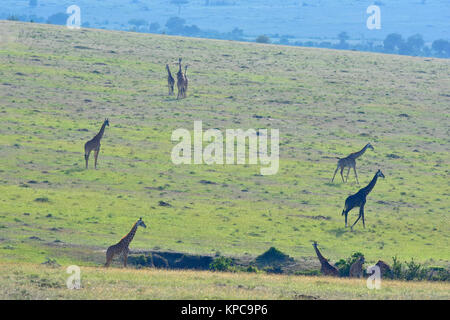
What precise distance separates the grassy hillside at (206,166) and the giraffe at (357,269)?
3.17m

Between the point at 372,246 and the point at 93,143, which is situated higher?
the point at 93,143

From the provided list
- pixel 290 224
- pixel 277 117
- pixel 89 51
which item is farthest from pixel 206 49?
pixel 290 224

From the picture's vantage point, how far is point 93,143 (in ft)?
98.2

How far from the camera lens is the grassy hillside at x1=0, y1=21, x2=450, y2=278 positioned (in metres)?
24.1

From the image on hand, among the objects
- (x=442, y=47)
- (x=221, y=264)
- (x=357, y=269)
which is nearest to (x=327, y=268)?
(x=357, y=269)

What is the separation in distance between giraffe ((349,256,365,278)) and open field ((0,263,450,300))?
1377 millimetres

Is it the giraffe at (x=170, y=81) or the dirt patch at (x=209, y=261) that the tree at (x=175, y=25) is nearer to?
the giraffe at (x=170, y=81)

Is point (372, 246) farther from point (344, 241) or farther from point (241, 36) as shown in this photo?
point (241, 36)

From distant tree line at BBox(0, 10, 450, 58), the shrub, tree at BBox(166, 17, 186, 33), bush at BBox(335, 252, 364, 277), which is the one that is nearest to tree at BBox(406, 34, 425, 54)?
distant tree line at BBox(0, 10, 450, 58)

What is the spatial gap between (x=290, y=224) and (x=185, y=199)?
4112mm

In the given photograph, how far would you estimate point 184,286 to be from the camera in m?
15.3

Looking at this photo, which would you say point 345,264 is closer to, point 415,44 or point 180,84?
point 180,84

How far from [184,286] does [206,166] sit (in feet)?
58.0
